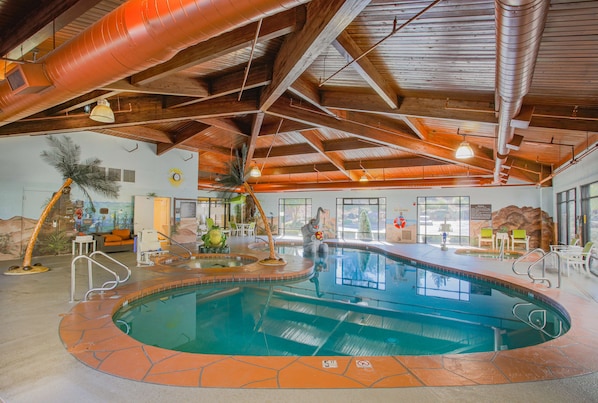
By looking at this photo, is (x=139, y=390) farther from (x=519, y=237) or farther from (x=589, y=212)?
(x=519, y=237)

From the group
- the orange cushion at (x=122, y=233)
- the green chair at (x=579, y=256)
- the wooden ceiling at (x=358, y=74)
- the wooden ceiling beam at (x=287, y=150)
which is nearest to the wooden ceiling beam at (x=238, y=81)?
the wooden ceiling at (x=358, y=74)

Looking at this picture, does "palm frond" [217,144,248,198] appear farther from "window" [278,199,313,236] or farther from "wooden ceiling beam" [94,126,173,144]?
"window" [278,199,313,236]

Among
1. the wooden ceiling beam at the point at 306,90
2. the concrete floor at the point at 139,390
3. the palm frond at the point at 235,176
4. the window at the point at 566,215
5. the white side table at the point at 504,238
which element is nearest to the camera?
the concrete floor at the point at 139,390

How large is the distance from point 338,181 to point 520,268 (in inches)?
348

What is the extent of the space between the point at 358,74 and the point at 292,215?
14.8m

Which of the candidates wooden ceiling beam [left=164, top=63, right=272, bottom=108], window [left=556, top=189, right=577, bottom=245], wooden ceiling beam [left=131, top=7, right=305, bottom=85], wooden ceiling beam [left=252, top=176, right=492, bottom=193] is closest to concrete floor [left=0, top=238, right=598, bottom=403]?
wooden ceiling beam [left=131, top=7, right=305, bottom=85]

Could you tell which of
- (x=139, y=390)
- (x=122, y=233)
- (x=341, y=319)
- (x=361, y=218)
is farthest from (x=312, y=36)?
Answer: (x=361, y=218)

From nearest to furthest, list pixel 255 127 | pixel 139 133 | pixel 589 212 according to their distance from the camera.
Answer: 1. pixel 255 127
2. pixel 589 212
3. pixel 139 133

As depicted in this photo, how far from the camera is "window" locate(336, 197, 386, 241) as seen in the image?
16719 mm

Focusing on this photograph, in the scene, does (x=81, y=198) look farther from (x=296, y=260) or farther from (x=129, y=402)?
(x=129, y=402)

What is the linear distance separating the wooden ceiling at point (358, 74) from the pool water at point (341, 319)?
10.0ft

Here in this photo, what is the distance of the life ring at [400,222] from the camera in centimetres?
1585

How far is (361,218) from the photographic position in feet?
56.9

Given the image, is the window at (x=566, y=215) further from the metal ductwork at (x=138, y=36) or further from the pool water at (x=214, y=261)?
the metal ductwork at (x=138, y=36)
